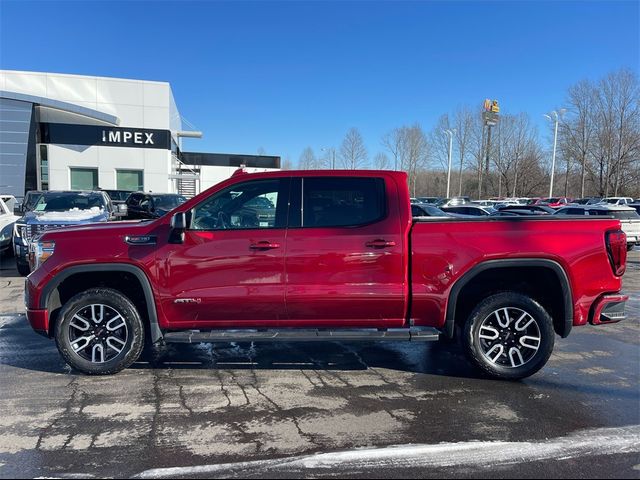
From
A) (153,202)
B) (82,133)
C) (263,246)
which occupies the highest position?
(82,133)

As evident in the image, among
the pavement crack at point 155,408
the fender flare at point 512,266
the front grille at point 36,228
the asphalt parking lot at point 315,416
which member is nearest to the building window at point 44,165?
the front grille at point 36,228

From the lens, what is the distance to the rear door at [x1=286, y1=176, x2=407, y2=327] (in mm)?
4469

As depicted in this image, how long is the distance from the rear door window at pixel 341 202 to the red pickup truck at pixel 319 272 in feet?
0.04

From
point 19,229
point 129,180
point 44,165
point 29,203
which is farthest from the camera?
point 129,180

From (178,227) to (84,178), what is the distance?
27.7m

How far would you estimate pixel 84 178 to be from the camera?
28672mm

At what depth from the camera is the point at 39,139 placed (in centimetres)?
2717

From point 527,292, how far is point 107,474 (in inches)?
160

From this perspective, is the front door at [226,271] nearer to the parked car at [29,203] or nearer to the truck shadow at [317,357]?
the truck shadow at [317,357]

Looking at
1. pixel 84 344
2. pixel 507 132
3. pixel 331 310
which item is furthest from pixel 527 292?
pixel 507 132

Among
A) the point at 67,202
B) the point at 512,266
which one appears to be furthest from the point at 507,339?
the point at 67,202

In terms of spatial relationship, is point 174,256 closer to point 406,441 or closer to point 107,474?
point 107,474

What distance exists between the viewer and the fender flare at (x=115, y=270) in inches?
177

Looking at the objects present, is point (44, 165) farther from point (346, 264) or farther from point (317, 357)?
point (346, 264)
